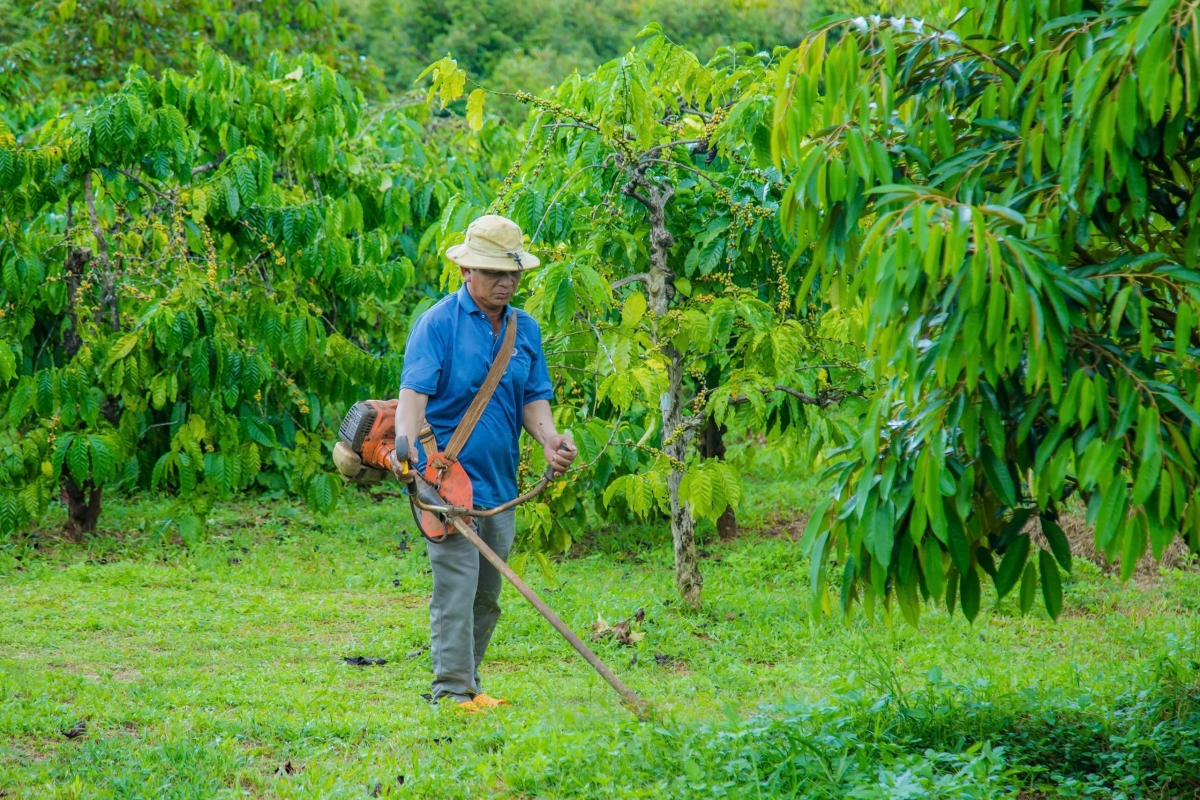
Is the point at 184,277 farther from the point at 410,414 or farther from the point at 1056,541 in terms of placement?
the point at 1056,541

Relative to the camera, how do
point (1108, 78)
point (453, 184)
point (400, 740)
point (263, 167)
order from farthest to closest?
1. point (453, 184)
2. point (263, 167)
3. point (400, 740)
4. point (1108, 78)

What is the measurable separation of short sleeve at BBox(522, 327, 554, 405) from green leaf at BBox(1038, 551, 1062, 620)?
217cm

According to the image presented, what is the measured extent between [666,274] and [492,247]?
1561 mm

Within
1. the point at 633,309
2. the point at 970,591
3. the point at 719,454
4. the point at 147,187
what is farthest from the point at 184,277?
the point at 970,591

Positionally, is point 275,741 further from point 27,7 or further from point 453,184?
point 27,7

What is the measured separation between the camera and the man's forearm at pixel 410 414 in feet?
13.9

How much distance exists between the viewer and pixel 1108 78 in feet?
8.43

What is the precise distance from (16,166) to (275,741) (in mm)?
4101

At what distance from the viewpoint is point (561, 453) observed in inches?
171

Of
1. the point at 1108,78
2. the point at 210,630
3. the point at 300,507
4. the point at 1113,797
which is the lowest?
the point at 300,507

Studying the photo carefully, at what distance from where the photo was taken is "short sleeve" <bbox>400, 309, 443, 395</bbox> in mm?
4266

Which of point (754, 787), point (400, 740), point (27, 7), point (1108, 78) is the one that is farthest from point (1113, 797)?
point (27, 7)

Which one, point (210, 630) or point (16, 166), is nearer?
point (210, 630)

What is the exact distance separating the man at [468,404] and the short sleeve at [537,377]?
38mm
